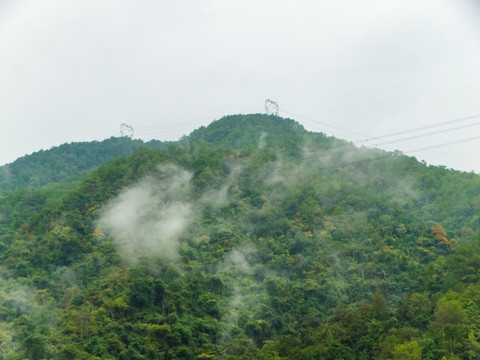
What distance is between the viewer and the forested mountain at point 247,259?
3588cm

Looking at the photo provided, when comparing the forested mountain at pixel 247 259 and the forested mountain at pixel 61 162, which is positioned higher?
the forested mountain at pixel 61 162

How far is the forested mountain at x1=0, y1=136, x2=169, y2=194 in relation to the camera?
6738 centimetres

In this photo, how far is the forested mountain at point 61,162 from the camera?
67.4m

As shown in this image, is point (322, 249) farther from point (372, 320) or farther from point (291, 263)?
point (372, 320)

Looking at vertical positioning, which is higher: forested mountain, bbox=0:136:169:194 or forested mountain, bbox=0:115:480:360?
forested mountain, bbox=0:136:169:194

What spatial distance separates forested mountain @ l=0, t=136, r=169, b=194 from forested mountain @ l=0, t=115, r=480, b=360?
376 inches

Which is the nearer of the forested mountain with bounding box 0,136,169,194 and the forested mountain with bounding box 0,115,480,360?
the forested mountain with bounding box 0,115,480,360

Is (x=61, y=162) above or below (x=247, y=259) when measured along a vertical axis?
above

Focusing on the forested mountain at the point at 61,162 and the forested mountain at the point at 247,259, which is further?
the forested mountain at the point at 61,162

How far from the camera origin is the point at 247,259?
44344 millimetres

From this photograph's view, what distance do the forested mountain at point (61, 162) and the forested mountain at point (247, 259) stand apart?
9.54 metres

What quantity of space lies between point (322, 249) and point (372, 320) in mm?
9094

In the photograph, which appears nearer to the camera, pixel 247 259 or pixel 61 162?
pixel 247 259

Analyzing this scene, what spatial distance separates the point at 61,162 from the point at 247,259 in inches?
1214
